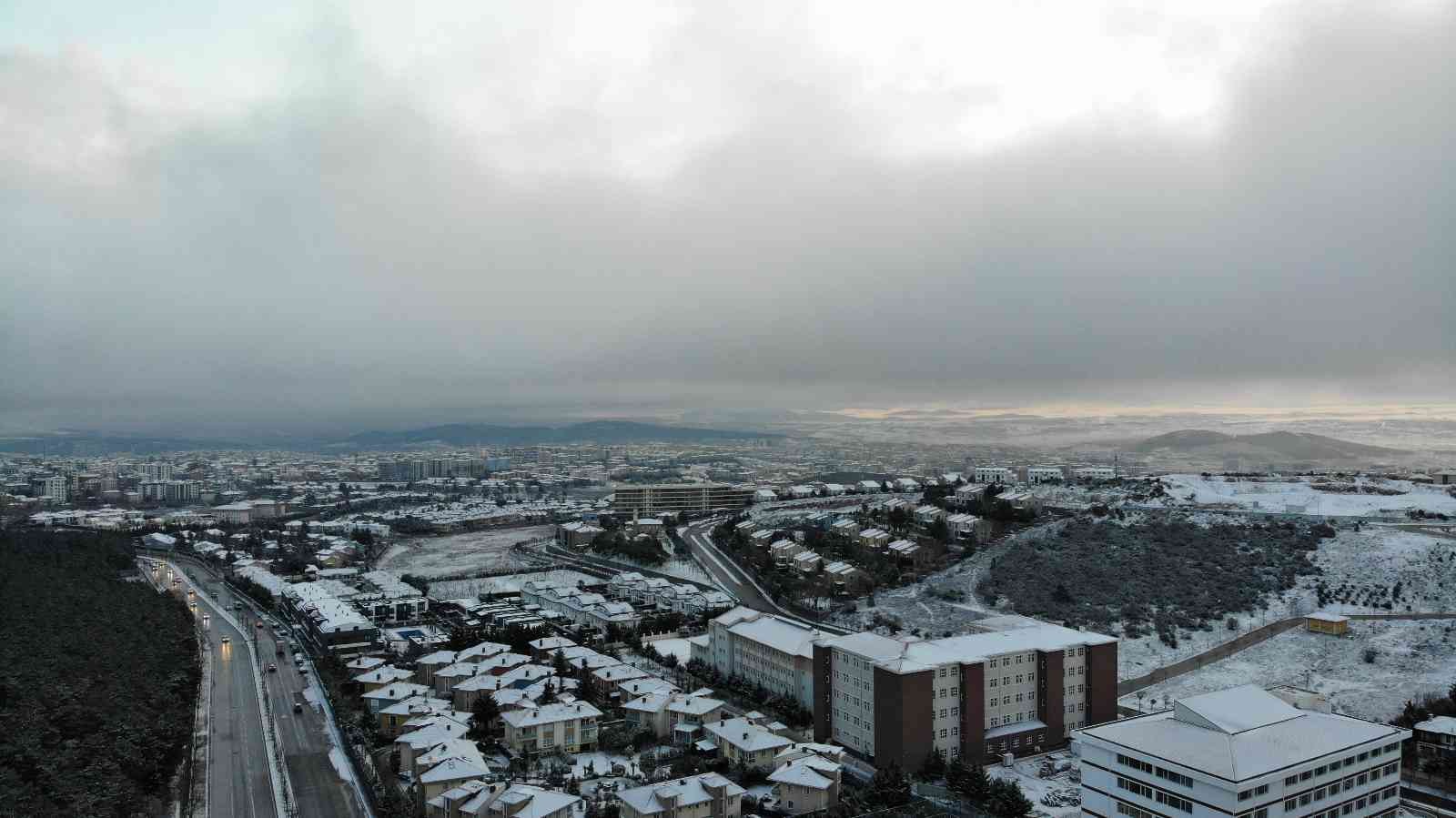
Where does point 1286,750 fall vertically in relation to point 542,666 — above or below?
above

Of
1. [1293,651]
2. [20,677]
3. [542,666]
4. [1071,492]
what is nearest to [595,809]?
[542,666]

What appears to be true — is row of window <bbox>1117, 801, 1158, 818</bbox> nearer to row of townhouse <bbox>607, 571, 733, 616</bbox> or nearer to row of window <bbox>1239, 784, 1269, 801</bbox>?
row of window <bbox>1239, 784, 1269, 801</bbox>

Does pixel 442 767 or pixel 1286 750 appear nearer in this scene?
pixel 1286 750

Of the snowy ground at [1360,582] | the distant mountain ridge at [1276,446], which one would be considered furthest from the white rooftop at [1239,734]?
the distant mountain ridge at [1276,446]

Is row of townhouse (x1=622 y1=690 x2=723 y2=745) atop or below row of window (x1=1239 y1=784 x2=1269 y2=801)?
below

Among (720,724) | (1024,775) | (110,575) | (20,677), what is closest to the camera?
(1024,775)

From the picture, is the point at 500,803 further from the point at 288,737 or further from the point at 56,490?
the point at 56,490

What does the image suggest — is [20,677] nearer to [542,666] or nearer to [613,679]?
[542,666]

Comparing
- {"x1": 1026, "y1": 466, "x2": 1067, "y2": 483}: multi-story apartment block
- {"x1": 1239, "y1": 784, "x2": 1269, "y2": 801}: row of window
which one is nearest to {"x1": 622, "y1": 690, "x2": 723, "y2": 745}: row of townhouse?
{"x1": 1239, "y1": 784, "x2": 1269, "y2": 801}: row of window
